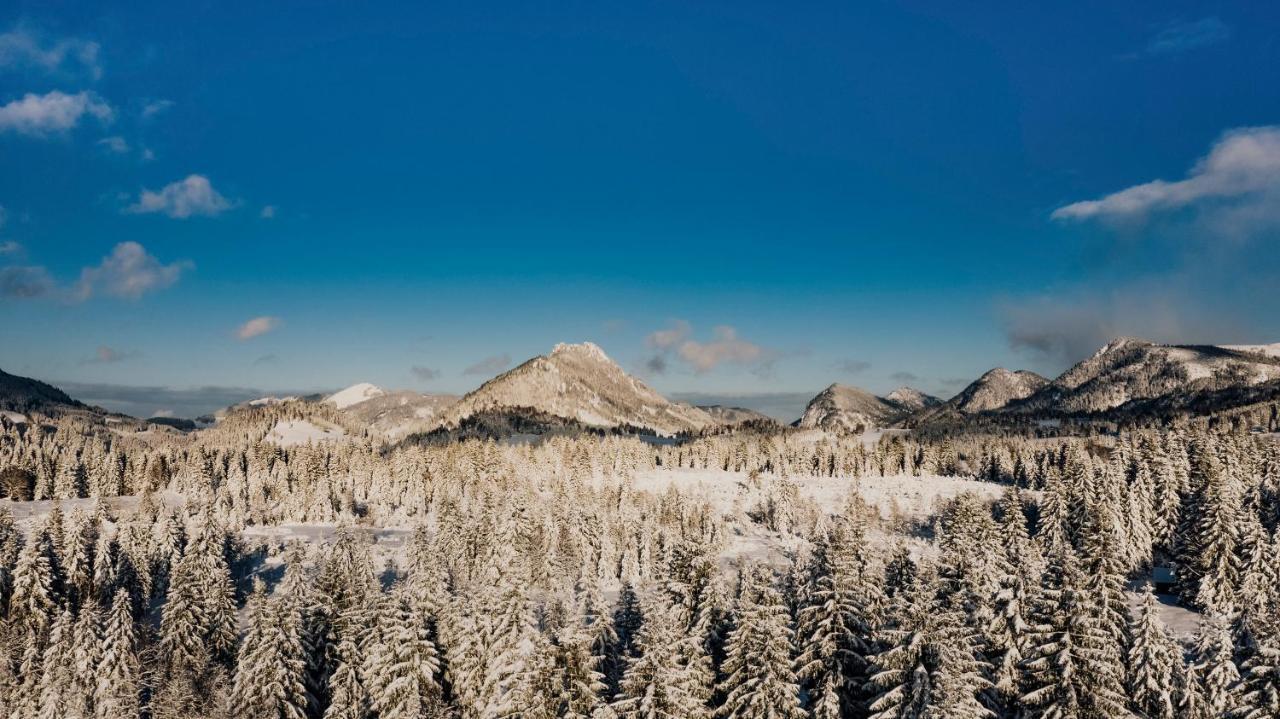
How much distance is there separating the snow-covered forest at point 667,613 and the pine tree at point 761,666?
17 cm

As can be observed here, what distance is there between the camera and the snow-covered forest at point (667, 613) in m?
36.4

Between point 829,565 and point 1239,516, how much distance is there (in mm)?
57497

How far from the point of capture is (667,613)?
1786 inches

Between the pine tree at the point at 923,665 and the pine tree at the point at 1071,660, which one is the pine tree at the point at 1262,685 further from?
the pine tree at the point at 923,665

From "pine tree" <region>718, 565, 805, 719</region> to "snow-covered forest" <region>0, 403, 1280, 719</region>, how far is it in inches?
6.6

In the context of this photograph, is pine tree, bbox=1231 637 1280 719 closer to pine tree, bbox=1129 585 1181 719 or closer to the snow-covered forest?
the snow-covered forest

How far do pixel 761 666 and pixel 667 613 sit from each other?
7.85m

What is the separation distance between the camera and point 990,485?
539 feet

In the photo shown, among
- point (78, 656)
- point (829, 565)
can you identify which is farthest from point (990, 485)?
point (78, 656)

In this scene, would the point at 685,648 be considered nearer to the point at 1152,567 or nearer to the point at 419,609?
the point at 419,609

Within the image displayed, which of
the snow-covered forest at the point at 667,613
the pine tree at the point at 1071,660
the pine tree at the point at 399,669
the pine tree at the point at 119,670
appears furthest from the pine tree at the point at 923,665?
the pine tree at the point at 119,670

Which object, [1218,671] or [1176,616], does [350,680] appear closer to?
[1218,671]

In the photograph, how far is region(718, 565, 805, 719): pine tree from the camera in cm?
3844

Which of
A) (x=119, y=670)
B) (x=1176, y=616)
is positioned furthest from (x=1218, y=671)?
(x=119, y=670)
